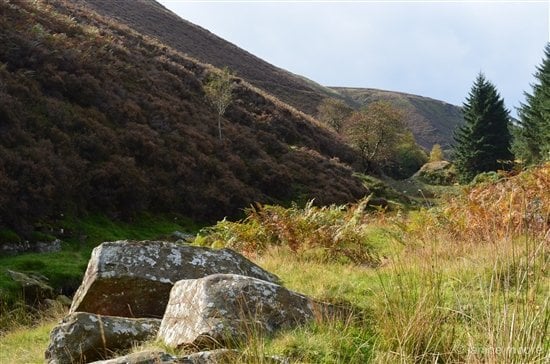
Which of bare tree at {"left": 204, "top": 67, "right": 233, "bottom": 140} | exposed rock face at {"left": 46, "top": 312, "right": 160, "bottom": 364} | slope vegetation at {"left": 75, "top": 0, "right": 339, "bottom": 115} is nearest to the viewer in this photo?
exposed rock face at {"left": 46, "top": 312, "right": 160, "bottom": 364}

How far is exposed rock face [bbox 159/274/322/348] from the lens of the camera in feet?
12.2

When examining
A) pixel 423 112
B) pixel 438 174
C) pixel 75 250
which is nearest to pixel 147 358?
pixel 75 250

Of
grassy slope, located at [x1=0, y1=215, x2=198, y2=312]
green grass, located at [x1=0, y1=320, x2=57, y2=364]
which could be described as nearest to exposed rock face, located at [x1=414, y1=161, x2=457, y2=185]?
grassy slope, located at [x1=0, y1=215, x2=198, y2=312]

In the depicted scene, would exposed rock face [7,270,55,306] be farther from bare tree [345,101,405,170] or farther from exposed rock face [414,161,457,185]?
exposed rock face [414,161,457,185]

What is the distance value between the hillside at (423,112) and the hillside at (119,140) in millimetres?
99065

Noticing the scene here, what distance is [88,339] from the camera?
14.6 ft

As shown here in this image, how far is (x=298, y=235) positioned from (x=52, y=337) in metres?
5.37

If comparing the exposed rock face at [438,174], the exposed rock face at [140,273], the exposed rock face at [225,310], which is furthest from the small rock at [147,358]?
the exposed rock face at [438,174]

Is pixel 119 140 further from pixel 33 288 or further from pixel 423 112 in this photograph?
pixel 423 112

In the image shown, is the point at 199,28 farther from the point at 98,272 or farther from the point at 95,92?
the point at 98,272

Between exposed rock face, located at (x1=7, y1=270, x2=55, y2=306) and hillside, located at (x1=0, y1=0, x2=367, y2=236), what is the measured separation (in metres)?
3.03

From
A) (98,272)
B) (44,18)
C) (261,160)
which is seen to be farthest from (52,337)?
(44,18)

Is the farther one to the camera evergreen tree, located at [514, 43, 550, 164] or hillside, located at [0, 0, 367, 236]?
evergreen tree, located at [514, 43, 550, 164]

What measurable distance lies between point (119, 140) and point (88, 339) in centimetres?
Answer: 1579
